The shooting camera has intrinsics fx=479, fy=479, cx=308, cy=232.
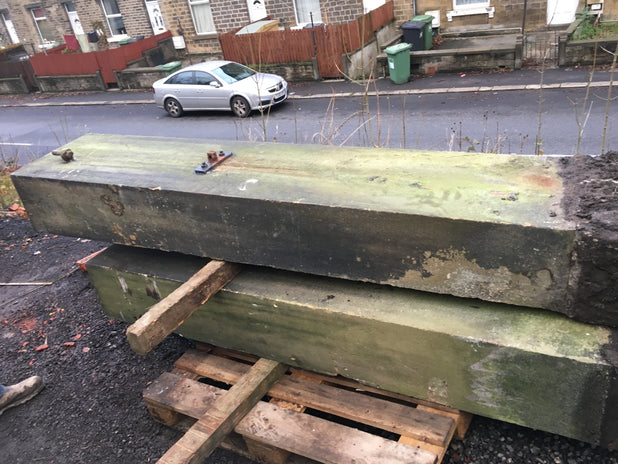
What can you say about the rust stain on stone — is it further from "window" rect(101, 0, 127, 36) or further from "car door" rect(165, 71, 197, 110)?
"window" rect(101, 0, 127, 36)

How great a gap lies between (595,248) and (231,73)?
1177 cm

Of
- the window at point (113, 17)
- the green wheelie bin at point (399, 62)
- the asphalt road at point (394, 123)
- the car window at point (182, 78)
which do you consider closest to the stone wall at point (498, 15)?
the green wheelie bin at point (399, 62)

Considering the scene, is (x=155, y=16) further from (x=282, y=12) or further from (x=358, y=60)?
(x=358, y=60)

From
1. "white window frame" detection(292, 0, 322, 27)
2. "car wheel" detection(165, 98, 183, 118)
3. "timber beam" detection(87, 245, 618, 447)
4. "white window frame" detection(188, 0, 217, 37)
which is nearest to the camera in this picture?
"timber beam" detection(87, 245, 618, 447)

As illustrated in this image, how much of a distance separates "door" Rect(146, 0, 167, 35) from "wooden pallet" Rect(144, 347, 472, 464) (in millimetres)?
19740

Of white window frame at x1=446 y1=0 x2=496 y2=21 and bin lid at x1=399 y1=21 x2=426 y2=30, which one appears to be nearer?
bin lid at x1=399 y1=21 x2=426 y2=30

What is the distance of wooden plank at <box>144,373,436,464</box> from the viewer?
2418mm

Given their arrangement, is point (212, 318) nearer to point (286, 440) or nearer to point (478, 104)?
point (286, 440)

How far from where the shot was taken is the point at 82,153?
12.3ft

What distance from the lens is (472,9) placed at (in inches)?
585

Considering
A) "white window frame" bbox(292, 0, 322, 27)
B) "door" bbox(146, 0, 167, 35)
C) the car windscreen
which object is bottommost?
the car windscreen

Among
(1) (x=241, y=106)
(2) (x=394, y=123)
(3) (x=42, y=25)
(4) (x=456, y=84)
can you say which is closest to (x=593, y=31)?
(4) (x=456, y=84)

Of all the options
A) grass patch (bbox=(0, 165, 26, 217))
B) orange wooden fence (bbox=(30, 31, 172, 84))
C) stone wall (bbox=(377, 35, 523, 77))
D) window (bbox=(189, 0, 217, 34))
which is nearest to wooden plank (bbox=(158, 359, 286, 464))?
grass patch (bbox=(0, 165, 26, 217))

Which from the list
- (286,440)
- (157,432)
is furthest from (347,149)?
(157,432)
